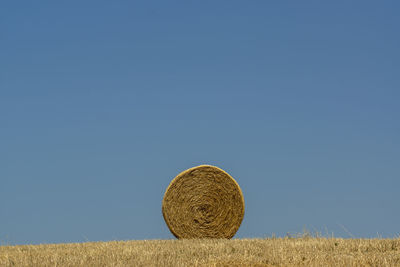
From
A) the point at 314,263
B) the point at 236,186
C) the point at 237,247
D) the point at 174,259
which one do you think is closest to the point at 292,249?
the point at 237,247

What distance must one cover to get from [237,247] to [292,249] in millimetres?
997

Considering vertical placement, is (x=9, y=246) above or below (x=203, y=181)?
A: below

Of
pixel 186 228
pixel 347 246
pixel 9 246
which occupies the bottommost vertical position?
pixel 9 246

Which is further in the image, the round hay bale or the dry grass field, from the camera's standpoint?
the round hay bale

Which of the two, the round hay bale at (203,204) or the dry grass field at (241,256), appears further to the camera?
the round hay bale at (203,204)

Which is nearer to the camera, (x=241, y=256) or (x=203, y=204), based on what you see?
(x=241, y=256)

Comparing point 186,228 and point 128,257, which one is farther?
point 186,228

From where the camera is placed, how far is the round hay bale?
12953mm

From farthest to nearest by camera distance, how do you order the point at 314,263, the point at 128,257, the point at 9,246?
the point at 9,246
the point at 128,257
the point at 314,263

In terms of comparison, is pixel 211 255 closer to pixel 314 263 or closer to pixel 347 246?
pixel 314 263

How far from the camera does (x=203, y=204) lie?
42.9ft

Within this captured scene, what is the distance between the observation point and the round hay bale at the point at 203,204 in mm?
12953

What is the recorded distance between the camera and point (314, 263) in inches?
305

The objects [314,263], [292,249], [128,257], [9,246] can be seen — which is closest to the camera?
[314,263]
